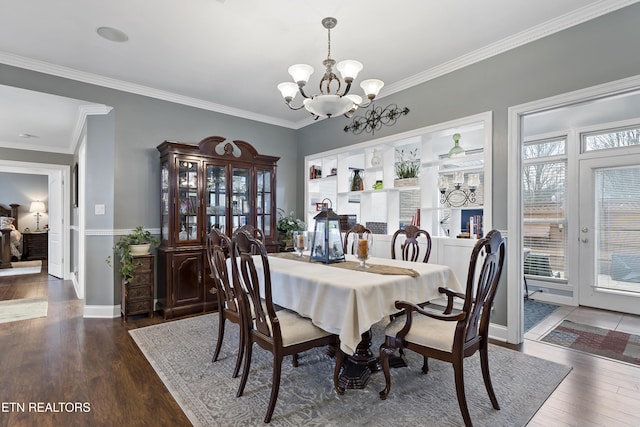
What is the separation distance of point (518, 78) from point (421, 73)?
0.99 metres

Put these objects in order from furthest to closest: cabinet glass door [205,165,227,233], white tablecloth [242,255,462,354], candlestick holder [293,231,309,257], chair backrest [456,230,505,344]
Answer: cabinet glass door [205,165,227,233]
candlestick holder [293,231,309,257]
white tablecloth [242,255,462,354]
chair backrest [456,230,505,344]

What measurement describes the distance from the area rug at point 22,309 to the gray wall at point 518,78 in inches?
186

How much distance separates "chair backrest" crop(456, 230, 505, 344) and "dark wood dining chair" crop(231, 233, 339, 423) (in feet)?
2.66

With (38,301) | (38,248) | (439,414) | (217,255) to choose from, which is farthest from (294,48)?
(38,248)

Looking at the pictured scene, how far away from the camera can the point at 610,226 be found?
423 centimetres

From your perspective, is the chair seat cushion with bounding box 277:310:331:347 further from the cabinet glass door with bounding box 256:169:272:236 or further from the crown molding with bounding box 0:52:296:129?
the crown molding with bounding box 0:52:296:129

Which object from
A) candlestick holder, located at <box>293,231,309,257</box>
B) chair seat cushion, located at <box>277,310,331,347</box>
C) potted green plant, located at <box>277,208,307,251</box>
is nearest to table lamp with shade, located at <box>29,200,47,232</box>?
potted green plant, located at <box>277,208,307,251</box>

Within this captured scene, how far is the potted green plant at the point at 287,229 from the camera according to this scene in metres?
5.03

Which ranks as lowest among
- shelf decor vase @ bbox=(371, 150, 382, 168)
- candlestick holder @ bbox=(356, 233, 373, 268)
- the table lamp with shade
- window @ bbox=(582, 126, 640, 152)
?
candlestick holder @ bbox=(356, 233, 373, 268)

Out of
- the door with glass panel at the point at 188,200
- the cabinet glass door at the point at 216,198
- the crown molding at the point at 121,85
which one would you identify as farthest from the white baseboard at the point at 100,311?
the crown molding at the point at 121,85

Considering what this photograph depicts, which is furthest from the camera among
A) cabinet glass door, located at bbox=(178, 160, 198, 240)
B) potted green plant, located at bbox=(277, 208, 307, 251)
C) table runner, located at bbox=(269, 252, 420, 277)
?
potted green plant, located at bbox=(277, 208, 307, 251)

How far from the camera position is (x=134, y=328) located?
3475 mm

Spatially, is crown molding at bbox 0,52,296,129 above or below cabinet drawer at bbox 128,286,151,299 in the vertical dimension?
above

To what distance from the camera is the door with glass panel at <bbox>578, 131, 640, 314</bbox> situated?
4035 millimetres
